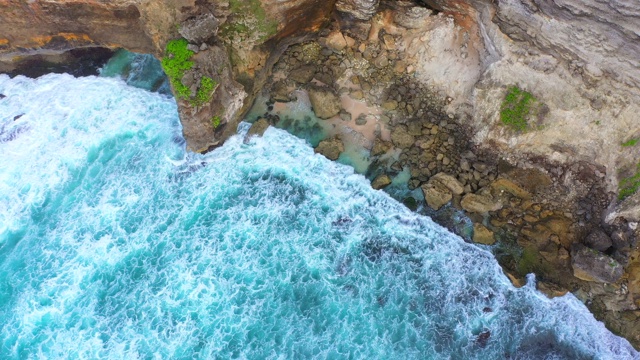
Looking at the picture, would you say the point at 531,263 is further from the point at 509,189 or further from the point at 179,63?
the point at 179,63

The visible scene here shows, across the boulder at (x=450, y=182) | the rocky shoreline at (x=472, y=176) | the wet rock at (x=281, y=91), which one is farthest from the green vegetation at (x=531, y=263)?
the wet rock at (x=281, y=91)

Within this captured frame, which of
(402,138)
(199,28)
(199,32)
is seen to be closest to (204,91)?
(199,32)

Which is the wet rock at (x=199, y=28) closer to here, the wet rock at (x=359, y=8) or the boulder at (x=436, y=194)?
the wet rock at (x=359, y=8)

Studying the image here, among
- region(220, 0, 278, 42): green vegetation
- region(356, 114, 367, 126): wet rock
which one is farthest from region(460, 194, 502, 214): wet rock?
region(220, 0, 278, 42): green vegetation

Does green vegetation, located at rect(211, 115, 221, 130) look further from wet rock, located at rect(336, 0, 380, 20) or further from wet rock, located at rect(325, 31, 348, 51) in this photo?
wet rock, located at rect(336, 0, 380, 20)

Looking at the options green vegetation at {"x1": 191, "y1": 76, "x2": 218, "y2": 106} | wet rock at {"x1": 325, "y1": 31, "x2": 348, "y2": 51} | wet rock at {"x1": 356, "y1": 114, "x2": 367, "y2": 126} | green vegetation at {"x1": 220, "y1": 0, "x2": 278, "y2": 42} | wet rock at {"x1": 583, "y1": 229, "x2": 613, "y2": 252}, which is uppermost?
green vegetation at {"x1": 220, "y1": 0, "x2": 278, "y2": 42}

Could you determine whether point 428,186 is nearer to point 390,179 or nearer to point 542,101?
point 390,179
